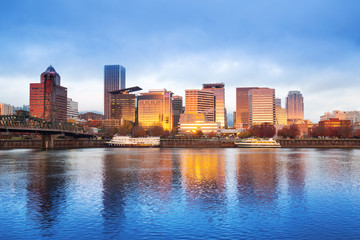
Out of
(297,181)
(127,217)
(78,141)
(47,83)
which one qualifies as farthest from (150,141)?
(127,217)

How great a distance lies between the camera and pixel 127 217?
24.8 metres

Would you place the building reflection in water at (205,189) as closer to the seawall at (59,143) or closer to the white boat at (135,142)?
the white boat at (135,142)

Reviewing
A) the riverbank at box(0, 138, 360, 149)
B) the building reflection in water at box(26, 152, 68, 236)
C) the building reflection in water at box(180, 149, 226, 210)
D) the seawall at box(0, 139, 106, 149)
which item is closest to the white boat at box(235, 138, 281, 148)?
the riverbank at box(0, 138, 360, 149)

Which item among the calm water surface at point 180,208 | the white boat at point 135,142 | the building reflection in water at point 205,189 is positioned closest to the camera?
the calm water surface at point 180,208

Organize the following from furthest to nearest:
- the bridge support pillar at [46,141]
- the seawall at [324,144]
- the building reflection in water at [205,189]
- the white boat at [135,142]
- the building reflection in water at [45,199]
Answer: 1. the white boat at [135,142]
2. the seawall at [324,144]
3. the bridge support pillar at [46,141]
4. the building reflection in water at [205,189]
5. the building reflection in water at [45,199]

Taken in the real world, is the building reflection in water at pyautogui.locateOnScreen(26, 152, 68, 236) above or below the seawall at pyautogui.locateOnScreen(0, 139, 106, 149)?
below

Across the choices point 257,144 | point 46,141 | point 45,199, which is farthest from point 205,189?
point 257,144

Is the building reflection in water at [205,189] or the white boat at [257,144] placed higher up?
the white boat at [257,144]

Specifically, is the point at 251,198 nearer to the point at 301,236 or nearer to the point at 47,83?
the point at 301,236

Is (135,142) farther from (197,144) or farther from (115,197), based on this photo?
(115,197)

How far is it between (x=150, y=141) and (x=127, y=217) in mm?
147996

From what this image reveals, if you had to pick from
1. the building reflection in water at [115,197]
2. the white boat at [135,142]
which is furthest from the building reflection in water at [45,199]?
the white boat at [135,142]

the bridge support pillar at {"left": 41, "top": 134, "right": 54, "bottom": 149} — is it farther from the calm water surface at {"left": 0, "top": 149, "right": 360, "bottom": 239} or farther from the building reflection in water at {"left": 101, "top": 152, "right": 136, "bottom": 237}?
the calm water surface at {"left": 0, "top": 149, "right": 360, "bottom": 239}

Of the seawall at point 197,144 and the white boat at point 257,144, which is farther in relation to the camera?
the seawall at point 197,144
